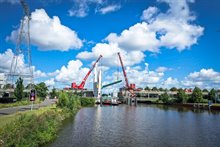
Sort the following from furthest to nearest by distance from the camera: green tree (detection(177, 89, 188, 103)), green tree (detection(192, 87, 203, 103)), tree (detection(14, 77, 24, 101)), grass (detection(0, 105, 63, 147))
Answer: green tree (detection(177, 89, 188, 103)) < green tree (detection(192, 87, 203, 103)) < tree (detection(14, 77, 24, 101)) < grass (detection(0, 105, 63, 147))

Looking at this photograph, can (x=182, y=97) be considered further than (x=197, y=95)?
Yes

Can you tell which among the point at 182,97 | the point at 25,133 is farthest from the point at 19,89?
the point at 182,97

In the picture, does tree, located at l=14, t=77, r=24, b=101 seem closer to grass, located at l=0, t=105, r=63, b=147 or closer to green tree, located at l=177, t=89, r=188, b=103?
grass, located at l=0, t=105, r=63, b=147

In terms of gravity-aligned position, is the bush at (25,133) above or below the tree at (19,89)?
below

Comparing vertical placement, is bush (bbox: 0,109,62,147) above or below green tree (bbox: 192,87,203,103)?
below

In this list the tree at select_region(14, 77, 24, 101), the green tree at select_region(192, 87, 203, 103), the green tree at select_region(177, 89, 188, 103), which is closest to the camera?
the tree at select_region(14, 77, 24, 101)

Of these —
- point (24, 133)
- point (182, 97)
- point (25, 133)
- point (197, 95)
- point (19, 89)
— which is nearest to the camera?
point (24, 133)

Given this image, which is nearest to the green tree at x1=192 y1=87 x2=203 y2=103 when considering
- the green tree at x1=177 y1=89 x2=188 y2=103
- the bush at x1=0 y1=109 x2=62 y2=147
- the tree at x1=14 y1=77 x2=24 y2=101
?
the green tree at x1=177 y1=89 x2=188 y2=103

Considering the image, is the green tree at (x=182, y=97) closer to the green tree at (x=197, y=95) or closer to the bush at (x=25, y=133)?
the green tree at (x=197, y=95)

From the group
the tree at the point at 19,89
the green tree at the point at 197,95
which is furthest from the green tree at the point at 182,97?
the tree at the point at 19,89

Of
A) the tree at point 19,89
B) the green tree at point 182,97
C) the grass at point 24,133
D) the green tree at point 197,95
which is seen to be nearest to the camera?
the grass at point 24,133

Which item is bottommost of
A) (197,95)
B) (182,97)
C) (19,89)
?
(182,97)

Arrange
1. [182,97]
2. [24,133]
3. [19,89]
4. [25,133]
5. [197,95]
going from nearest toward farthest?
[24,133] → [25,133] → [19,89] → [197,95] → [182,97]

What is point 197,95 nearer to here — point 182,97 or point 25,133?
point 182,97
